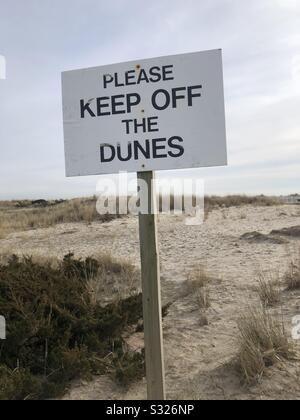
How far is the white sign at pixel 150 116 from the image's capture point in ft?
9.80

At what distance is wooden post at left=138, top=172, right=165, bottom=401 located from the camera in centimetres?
316

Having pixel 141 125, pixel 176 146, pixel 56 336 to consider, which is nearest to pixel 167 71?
pixel 141 125

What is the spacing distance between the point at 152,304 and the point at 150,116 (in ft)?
4.24

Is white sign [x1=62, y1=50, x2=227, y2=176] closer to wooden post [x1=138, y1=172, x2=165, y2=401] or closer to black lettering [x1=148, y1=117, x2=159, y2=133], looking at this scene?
black lettering [x1=148, y1=117, x2=159, y2=133]

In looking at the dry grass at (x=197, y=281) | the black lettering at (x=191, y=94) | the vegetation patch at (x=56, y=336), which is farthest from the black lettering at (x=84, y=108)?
the dry grass at (x=197, y=281)

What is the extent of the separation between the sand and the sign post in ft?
2.90

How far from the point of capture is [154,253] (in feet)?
10.4

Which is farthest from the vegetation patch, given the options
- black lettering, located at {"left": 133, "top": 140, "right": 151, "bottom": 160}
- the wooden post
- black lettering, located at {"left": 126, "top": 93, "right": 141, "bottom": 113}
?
black lettering, located at {"left": 126, "top": 93, "right": 141, "bottom": 113}

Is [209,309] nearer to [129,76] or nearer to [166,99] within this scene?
[166,99]

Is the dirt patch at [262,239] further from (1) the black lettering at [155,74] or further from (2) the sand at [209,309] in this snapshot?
(1) the black lettering at [155,74]

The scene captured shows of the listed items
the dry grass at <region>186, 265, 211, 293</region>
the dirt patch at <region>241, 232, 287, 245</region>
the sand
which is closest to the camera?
the sand

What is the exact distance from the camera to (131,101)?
121 inches

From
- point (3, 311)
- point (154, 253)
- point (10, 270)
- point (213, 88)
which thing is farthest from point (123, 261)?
point (213, 88)
